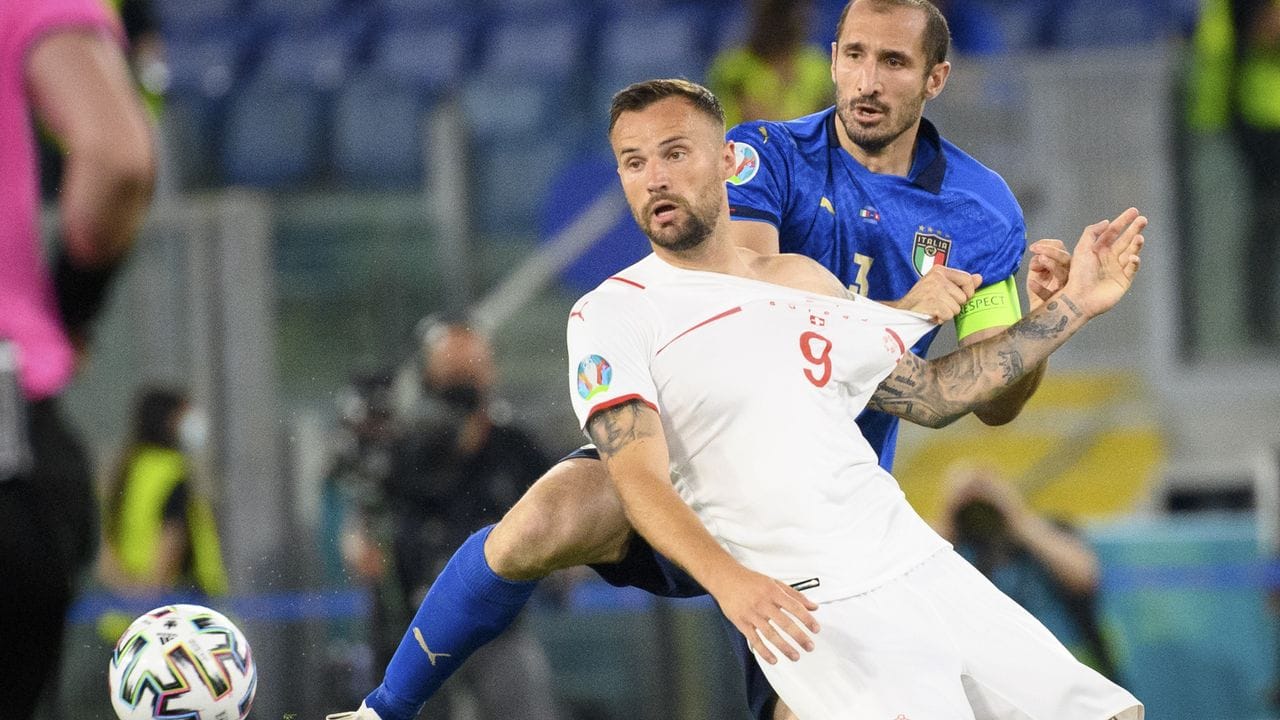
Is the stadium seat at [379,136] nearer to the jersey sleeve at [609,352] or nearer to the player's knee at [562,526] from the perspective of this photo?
the player's knee at [562,526]

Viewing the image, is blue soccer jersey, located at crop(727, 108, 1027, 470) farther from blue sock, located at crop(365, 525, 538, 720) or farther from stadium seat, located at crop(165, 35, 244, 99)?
stadium seat, located at crop(165, 35, 244, 99)

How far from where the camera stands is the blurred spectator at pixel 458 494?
5.96m

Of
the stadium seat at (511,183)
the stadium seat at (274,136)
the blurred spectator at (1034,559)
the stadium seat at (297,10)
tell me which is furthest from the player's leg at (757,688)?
the stadium seat at (297,10)

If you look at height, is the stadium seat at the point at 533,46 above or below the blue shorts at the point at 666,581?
above

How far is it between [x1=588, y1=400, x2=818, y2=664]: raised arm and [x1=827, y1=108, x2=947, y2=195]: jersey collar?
1084 mm

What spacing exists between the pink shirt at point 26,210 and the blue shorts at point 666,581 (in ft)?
4.35

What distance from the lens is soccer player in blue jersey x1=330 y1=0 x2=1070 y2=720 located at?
363cm

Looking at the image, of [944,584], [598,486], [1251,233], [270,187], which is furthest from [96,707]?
[1251,233]

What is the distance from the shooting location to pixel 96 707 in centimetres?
620

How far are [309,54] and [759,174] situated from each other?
22.2 feet

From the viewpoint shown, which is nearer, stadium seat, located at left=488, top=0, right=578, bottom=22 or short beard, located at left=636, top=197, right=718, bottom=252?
short beard, located at left=636, top=197, right=718, bottom=252

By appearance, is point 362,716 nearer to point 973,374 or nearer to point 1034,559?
point 973,374

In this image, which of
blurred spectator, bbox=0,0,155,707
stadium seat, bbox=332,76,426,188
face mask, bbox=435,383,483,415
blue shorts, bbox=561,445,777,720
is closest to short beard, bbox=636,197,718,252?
blue shorts, bbox=561,445,777,720

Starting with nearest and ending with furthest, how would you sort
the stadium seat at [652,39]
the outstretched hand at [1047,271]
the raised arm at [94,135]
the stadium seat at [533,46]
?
the raised arm at [94,135] → the outstretched hand at [1047,271] → the stadium seat at [652,39] → the stadium seat at [533,46]
